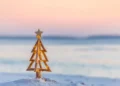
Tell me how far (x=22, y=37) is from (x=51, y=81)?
328 mm

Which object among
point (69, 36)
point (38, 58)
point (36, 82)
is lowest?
point (36, 82)

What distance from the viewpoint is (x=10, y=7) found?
1899 mm

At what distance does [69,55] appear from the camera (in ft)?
6.10

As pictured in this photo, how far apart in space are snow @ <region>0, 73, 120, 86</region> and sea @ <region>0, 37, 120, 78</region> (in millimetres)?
25

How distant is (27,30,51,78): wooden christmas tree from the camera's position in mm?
1836

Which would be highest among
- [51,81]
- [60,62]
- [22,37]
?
[22,37]

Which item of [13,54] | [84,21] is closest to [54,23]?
[84,21]

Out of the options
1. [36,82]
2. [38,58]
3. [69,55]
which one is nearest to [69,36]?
[69,55]

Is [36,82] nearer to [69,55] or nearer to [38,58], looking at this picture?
A: [38,58]

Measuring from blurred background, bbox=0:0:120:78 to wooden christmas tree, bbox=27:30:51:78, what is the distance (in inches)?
1.2

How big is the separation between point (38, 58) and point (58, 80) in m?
0.18

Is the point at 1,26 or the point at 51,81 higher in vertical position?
the point at 1,26

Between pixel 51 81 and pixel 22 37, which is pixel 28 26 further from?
pixel 51 81

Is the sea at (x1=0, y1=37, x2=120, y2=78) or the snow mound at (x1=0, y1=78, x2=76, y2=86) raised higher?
the sea at (x1=0, y1=37, x2=120, y2=78)
